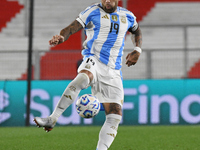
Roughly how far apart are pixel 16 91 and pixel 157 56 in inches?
140

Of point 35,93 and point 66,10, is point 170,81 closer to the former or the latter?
point 35,93

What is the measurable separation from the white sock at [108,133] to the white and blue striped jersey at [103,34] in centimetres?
59

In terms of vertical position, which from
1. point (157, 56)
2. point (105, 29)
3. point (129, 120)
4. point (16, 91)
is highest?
point (105, 29)

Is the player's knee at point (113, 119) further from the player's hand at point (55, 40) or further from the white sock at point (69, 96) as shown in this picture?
the player's hand at point (55, 40)

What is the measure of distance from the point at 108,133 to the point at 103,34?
44.5 inches

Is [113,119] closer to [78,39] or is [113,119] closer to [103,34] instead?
[103,34]

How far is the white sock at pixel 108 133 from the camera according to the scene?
5184mm

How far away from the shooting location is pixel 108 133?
521cm

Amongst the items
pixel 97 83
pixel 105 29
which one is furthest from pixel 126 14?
pixel 97 83

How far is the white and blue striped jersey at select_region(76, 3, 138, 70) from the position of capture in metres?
5.33

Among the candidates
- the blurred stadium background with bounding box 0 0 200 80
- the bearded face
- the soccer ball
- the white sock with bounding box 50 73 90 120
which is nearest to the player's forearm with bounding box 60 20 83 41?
the bearded face

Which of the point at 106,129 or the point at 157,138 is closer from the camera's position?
the point at 106,129

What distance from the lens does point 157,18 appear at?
16.8 m

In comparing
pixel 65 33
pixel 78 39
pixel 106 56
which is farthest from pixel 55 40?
pixel 78 39
